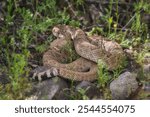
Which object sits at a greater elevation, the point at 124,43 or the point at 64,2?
the point at 64,2

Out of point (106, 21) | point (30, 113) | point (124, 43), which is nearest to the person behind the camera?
point (30, 113)

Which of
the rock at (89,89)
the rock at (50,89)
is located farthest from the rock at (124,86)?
the rock at (50,89)

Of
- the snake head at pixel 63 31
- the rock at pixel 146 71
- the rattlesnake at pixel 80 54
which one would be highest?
the snake head at pixel 63 31

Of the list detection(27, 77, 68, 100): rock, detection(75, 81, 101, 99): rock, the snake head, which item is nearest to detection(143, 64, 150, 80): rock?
detection(75, 81, 101, 99): rock

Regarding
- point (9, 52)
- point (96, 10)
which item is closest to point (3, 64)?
point (9, 52)

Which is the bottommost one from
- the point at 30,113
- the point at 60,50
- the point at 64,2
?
the point at 30,113

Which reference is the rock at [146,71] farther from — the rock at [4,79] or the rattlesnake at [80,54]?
the rock at [4,79]

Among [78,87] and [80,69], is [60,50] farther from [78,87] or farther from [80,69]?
[78,87]

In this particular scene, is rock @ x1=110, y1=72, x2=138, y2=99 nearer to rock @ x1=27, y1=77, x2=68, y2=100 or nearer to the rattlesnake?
the rattlesnake
